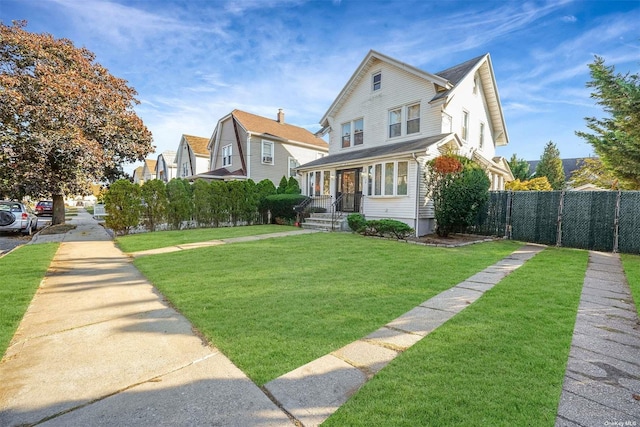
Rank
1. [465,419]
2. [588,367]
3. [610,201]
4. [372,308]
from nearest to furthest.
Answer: [465,419] < [588,367] < [372,308] < [610,201]

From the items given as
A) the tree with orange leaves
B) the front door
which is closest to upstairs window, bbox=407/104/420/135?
the front door

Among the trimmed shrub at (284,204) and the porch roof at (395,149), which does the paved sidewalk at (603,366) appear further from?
the trimmed shrub at (284,204)

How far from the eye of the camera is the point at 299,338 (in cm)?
313

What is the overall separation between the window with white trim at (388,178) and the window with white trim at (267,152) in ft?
36.3

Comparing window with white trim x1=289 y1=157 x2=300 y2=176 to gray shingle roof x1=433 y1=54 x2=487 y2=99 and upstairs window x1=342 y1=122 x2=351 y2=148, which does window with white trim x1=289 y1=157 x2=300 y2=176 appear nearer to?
upstairs window x1=342 y1=122 x2=351 y2=148

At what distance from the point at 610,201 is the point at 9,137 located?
22.1 meters

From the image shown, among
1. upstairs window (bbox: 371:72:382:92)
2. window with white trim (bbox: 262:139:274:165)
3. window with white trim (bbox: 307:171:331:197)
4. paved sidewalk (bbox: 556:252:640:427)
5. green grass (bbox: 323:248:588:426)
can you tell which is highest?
upstairs window (bbox: 371:72:382:92)

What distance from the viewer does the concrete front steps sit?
13734 mm

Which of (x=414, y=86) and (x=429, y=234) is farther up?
(x=414, y=86)

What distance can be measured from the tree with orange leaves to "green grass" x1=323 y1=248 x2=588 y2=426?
53.4 ft

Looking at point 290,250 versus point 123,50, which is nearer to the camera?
point 290,250

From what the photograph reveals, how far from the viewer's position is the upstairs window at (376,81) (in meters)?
16.2

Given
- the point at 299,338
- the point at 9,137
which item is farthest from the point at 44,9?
the point at 299,338

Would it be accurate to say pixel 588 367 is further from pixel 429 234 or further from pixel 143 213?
pixel 143 213
